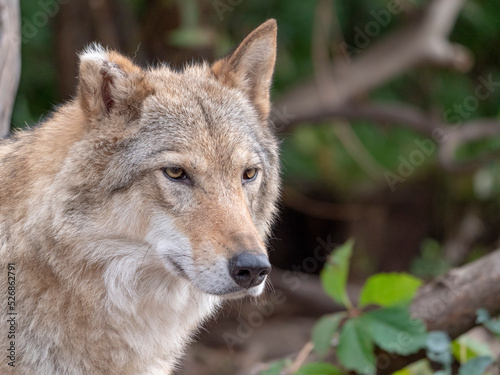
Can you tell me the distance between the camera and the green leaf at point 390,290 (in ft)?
16.0

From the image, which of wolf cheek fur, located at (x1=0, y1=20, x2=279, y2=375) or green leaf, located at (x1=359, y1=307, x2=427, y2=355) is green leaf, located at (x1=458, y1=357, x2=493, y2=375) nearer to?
green leaf, located at (x1=359, y1=307, x2=427, y2=355)

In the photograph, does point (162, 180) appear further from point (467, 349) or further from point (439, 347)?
point (467, 349)

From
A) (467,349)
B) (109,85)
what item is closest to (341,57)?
(467,349)

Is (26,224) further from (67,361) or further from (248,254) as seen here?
(248,254)

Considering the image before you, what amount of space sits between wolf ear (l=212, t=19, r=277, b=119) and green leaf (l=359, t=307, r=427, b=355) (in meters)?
1.74

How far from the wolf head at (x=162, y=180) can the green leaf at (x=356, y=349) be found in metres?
1.30

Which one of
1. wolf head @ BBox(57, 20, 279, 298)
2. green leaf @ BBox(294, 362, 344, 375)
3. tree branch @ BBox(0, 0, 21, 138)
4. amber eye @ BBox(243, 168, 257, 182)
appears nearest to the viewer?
wolf head @ BBox(57, 20, 279, 298)

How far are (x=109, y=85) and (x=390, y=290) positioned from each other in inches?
103

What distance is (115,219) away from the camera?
149 inches

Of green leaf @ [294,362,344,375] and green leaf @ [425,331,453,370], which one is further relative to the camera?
green leaf @ [294,362,344,375]

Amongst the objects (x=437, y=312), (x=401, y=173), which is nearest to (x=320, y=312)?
(x=401, y=173)

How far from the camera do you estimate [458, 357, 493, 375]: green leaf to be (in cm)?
459

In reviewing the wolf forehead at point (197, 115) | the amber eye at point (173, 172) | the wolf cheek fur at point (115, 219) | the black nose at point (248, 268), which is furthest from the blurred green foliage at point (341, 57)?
the black nose at point (248, 268)

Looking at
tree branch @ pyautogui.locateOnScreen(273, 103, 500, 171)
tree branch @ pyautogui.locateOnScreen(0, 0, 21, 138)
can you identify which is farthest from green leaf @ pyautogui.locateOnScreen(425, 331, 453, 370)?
tree branch @ pyautogui.locateOnScreen(273, 103, 500, 171)
